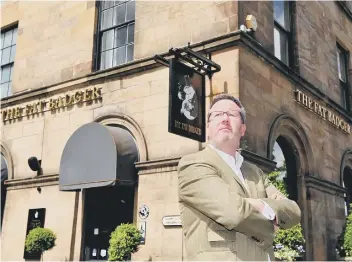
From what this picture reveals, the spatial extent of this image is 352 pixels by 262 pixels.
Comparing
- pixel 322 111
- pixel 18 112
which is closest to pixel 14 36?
pixel 18 112

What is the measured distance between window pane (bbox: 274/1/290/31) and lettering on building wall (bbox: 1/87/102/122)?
5.24m

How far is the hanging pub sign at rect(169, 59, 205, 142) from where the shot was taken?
839cm

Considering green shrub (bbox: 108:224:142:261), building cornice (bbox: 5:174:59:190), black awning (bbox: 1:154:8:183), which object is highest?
black awning (bbox: 1:154:8:183)

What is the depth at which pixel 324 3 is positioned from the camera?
575 inches

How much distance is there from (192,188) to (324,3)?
14.0 metres

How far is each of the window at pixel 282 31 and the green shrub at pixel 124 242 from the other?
599 centimetres

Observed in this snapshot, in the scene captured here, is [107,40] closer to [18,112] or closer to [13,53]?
[18,112]

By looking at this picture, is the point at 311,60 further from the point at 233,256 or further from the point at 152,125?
the point at 233,256

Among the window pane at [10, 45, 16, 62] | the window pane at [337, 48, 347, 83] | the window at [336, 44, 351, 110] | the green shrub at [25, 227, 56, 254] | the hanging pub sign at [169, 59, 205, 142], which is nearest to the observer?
the hanging pub sign at [169, 59, 205, 142]

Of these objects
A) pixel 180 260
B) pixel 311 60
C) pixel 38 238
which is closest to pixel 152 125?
pixel 180 260

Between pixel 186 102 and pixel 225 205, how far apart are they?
6.60 m

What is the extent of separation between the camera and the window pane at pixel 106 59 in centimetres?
1200

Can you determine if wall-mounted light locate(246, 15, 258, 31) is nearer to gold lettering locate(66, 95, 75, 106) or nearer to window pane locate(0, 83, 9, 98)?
gold lettering locate(66, 95, 75, 106)

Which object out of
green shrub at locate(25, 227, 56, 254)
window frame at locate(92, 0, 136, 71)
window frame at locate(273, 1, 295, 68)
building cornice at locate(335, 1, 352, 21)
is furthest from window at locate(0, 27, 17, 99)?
building cornice at locate(335, 1, 352, 21)
